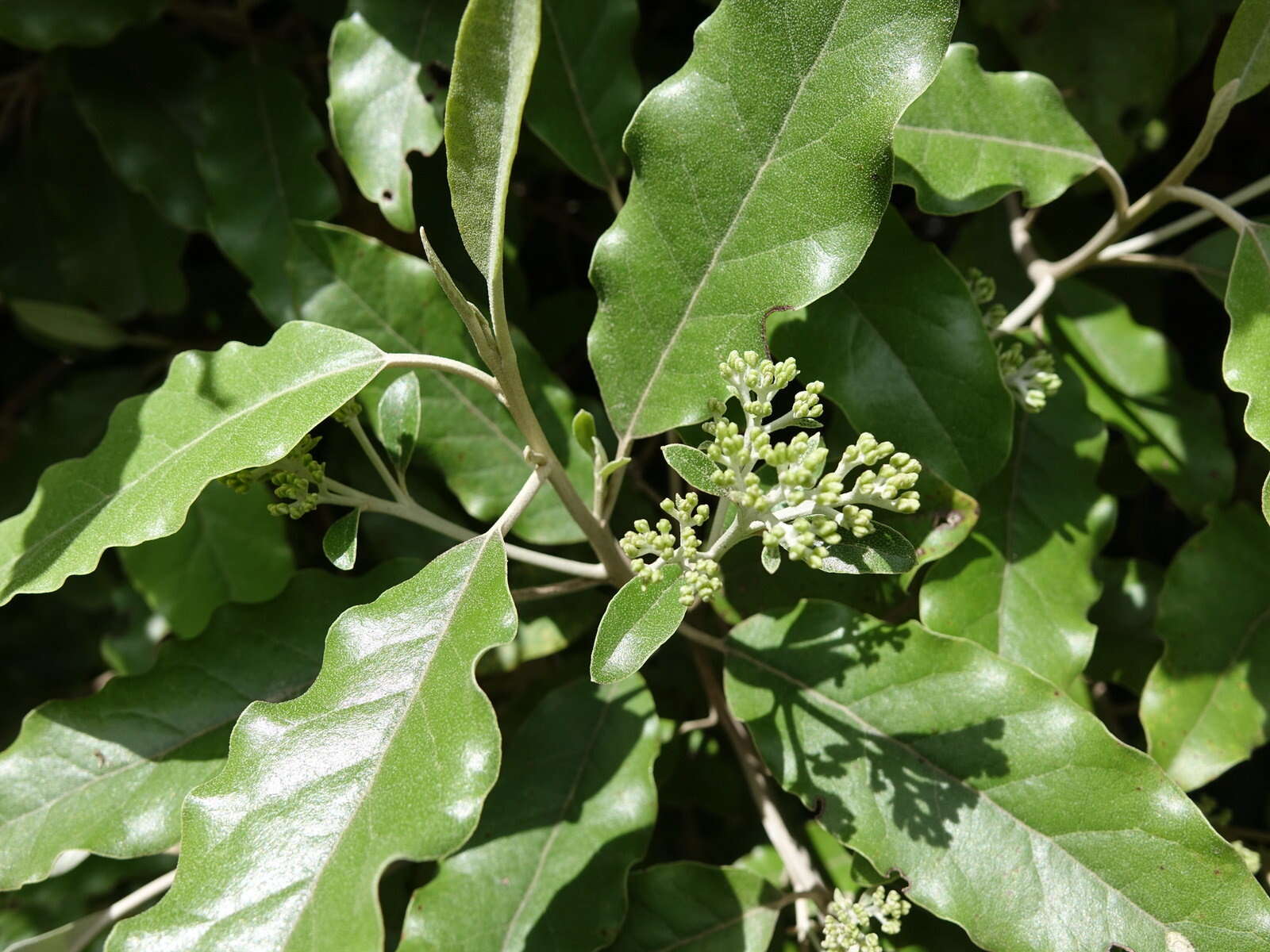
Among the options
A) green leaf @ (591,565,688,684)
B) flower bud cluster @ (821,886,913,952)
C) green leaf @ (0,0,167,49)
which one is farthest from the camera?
green leaf @ (0,0,167,49)

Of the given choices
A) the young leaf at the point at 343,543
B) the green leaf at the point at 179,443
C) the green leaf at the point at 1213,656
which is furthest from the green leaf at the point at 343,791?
the green leaf at the point at 1213,656

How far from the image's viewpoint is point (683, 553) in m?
1.42

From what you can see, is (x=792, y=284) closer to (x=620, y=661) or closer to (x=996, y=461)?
(x=996, y=461)

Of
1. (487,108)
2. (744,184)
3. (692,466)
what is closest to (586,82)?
(744,184)

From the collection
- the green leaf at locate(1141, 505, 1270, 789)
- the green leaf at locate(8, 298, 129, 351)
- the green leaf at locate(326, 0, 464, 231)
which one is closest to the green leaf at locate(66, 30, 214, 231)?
the green leaf at locate(8, 298, 129, 351)

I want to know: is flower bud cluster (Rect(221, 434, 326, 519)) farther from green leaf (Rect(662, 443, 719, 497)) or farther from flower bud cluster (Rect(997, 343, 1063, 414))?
flower bud cluster (Rect(997, 343, 1063, 414))

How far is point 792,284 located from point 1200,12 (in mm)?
1376

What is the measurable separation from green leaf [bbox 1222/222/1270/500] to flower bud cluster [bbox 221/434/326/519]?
1.36 metres

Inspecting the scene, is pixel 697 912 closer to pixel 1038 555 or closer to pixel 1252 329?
pixel 1038 555

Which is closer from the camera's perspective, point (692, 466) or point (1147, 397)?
point (692, 466)

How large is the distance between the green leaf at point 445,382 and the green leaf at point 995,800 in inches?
23.8

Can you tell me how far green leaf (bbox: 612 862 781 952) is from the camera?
1.80 m

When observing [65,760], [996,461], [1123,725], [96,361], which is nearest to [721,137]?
[996,461]

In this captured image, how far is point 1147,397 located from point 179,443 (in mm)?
1833
